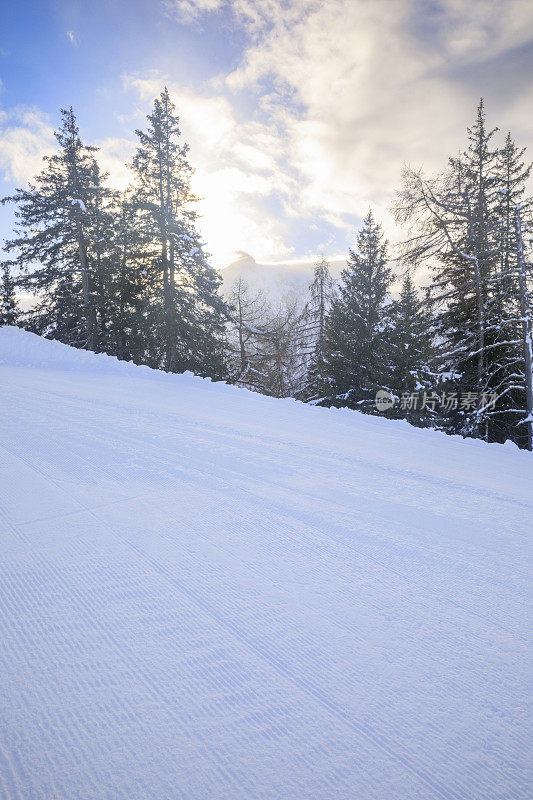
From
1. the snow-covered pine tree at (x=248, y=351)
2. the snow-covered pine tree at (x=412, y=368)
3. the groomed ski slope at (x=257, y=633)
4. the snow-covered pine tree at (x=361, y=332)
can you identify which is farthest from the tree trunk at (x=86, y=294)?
the groomed ski slope at (x=257, y=633)

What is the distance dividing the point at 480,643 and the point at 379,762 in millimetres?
618

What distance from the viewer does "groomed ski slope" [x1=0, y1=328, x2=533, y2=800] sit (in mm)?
993

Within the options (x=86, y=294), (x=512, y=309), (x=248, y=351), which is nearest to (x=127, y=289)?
(x=86, y=294)

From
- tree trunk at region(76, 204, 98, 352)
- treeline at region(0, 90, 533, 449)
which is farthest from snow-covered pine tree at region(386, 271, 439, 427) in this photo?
tree trunk at region(76, 204, 98, 352)

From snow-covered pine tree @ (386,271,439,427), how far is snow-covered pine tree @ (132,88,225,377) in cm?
790

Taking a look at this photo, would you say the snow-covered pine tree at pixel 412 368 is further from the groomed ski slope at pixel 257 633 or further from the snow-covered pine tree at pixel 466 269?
the groomed ski slope at pixel 257 633

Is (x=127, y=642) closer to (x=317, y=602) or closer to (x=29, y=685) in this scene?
(x=29, y=685)

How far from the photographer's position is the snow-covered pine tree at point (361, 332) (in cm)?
1377

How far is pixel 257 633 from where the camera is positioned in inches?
54.5

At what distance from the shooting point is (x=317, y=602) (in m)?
1.55

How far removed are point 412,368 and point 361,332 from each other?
9.27ft

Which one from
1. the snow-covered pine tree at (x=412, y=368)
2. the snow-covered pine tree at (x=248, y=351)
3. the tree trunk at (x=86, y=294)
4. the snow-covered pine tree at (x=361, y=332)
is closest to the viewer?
the snow-covered pine tree at (x=412, y=368)

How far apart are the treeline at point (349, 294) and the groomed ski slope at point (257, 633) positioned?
996 cm

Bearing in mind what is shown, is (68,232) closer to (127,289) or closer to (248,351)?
(127,289)
